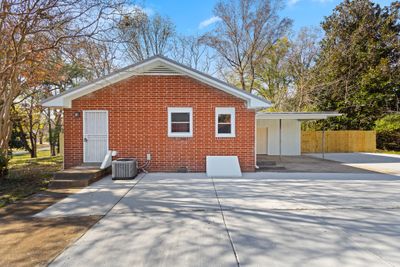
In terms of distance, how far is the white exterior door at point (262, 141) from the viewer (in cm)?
1631

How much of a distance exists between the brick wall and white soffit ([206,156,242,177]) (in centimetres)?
38

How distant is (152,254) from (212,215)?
5.69 feet

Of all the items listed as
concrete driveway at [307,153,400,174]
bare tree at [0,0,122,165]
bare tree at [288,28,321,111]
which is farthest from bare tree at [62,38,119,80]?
bare tree at [288,28,321,111]

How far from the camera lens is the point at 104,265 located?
298cm

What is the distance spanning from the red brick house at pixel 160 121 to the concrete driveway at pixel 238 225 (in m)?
2.35

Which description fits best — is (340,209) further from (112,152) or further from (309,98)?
(309,98)

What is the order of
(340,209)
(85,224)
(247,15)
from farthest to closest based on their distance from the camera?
(247,15) → (340,209) → (85,224)

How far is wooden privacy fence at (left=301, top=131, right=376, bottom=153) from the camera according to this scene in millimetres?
19156

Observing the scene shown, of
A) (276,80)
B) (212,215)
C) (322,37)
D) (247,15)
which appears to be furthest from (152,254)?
(322,37)

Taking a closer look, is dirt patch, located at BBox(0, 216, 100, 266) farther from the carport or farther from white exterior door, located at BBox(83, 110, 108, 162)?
the carport

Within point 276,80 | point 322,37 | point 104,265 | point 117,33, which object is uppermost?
point 322,37

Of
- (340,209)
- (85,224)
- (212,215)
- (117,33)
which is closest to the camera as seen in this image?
(85,224)

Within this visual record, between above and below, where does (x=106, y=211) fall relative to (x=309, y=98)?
below

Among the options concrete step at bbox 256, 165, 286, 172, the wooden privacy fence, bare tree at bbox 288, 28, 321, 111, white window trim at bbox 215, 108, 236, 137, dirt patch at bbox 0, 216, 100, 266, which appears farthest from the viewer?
bare tree at bbox 288, 28, 321, 111
